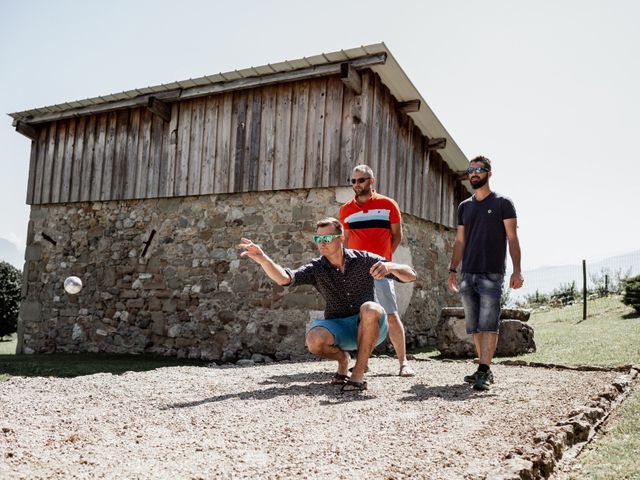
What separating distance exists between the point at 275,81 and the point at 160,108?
2337 millimetres

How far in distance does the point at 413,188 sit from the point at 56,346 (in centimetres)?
704

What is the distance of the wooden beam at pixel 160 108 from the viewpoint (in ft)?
30.3

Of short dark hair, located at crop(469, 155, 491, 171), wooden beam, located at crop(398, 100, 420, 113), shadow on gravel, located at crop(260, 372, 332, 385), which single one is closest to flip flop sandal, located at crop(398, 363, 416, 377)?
shadow on gravel, located at crop(260, 372, 332, 385)

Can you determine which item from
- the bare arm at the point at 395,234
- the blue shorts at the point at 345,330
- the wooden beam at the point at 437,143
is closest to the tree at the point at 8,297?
the wooden beam at the point at 437,143

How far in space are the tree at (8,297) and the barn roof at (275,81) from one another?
225 inches

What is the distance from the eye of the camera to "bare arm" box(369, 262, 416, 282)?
13.1ft

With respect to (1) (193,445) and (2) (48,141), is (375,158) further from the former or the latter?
(2) (48,141)

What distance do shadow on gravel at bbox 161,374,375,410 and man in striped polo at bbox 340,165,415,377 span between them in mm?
974

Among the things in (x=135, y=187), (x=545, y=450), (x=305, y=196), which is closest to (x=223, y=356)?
(x=305, y=196)

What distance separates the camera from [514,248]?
4.61 m

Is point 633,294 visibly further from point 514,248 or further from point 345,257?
point 345,257

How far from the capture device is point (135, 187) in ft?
32.1

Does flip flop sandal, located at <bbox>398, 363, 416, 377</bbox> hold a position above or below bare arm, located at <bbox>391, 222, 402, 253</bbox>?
below

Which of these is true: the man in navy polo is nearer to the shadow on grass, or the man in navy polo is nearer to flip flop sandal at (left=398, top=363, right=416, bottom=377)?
flip flop sandal at (left=398, top=363, right=416, bottom=377)
